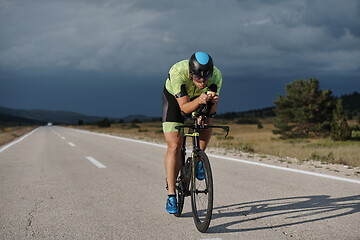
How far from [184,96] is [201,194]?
3.47 feet

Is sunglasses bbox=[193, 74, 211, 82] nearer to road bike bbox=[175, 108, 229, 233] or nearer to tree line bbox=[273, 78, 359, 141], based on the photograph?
road bike bbox=[175, 108, 229, 233]

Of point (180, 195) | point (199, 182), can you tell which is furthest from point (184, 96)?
point (180, 195)

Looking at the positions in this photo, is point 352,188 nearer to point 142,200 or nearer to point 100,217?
point 142,200

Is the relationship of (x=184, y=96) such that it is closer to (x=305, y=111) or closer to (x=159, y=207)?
(x=159, y=207)

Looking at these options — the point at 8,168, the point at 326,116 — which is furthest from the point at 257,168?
the point at 326,116

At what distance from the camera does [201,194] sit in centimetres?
401

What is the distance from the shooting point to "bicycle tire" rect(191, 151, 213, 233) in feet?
12.3

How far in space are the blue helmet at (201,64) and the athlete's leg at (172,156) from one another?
85 centimetres

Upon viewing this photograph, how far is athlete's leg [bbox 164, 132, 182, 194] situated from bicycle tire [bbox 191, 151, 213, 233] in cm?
36

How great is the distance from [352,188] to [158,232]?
3.73 m

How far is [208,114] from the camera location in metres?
3.93

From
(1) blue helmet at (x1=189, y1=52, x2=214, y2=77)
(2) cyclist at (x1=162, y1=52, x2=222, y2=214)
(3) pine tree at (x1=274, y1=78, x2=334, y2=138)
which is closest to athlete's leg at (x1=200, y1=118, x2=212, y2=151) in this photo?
(2) cyclist at (x1=162, y1=52, x2=222, y2=214)

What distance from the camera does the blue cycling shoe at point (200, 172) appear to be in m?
3.96

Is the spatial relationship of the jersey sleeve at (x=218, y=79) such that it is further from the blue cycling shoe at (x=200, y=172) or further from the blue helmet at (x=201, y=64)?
the blue cycling shoe at (x=200, y=172)
